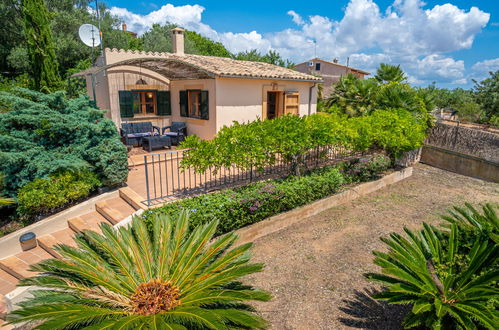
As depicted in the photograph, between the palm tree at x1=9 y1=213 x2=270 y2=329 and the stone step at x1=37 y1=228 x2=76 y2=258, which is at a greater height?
the palm tree at x1=9 y1=213 x2=270 y2=329

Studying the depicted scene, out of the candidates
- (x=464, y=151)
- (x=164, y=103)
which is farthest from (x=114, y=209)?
(x=464, y=151)

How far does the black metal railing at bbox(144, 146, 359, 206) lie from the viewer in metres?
7.18

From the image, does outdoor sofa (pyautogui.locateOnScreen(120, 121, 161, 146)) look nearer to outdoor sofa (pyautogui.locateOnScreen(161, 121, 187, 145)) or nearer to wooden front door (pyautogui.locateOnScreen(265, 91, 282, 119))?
outdoor sofa (pyautogui.locateOnScreen(161, 121, 187, 145))

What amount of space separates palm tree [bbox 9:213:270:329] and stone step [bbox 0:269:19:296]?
2.84 metres

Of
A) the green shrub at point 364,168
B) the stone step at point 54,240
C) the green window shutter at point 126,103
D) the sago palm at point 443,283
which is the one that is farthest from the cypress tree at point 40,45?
the sago palm at point 443,283

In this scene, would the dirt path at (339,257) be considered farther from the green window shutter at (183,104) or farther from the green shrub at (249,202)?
the green window shutter at (183,104)

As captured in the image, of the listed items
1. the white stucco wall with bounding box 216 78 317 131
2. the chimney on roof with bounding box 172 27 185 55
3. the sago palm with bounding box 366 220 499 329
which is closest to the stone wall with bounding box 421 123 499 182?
the white stucco wall with bounding box 216 78 317 131

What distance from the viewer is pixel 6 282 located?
5.67 m

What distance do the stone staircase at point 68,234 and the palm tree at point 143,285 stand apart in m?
1.94

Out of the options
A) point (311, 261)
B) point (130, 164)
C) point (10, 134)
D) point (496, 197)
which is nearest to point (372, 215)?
point (311, 261)

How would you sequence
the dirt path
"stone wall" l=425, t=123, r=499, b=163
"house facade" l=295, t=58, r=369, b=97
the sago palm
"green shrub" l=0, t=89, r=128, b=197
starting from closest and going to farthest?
the sago palm, the dirt path, "green shrub" l=0, t=89, r=128, b=197, "stone wall" l=425, t=123, r=499, b=163, "house facade" l=295, t=58, r=369, b=97

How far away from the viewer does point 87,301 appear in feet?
10.8

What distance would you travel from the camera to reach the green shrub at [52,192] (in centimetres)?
656

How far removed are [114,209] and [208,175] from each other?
117 inches
